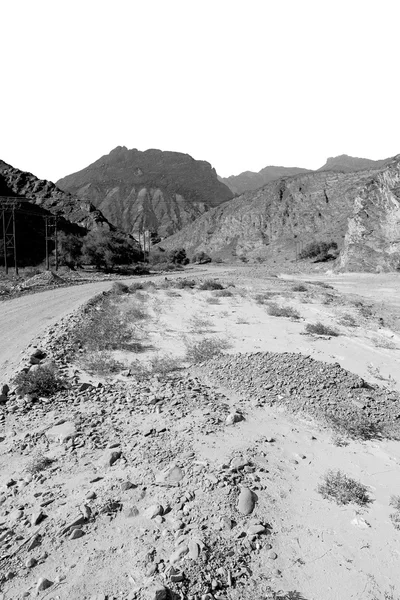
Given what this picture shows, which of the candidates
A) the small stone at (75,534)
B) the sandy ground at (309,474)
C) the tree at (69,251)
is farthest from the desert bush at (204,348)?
the tree at (69,251)

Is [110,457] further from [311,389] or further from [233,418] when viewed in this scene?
[311,389]

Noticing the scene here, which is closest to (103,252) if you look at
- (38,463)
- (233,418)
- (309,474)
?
(233,418)

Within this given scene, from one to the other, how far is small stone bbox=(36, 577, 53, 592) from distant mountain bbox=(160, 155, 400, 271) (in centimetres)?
5194

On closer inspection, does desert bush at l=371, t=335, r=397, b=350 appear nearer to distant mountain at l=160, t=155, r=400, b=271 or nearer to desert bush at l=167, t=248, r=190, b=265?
distant mountain at l=160, t=155, r=400, b=271

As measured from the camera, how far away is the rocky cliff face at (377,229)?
4659cm

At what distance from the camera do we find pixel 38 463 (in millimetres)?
5289

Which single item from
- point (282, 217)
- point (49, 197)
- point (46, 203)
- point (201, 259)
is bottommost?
point (201, 259)

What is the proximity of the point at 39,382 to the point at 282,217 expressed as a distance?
3592 inches

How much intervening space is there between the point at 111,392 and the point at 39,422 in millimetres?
1604

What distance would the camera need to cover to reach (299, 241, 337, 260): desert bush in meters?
67.8

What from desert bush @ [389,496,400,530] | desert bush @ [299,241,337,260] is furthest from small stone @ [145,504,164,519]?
desert bush @ [299,241,337,260]

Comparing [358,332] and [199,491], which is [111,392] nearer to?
[199,491]

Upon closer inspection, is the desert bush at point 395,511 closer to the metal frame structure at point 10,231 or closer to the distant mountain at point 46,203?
the metal frame structure at point 10,231

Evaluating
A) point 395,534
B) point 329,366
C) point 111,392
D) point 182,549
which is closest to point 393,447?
point 395,534
